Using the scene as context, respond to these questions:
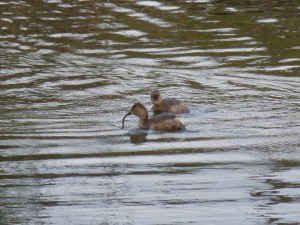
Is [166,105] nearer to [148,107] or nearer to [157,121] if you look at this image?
[148,107]

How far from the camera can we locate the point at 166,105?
50.5 ft

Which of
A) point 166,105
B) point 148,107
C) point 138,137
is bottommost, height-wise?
point 148,107

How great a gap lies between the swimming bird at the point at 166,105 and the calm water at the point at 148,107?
0.19m

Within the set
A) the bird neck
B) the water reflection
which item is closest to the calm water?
the water reflection

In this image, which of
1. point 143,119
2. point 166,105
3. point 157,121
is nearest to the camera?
point 157,121

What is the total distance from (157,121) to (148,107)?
2.13 metres

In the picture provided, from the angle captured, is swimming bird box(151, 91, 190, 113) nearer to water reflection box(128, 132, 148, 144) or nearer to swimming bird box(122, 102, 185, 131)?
swimming bird box(122, 102, 185, 131)

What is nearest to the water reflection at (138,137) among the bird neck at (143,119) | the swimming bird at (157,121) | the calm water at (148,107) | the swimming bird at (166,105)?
the calm water at (148,107)

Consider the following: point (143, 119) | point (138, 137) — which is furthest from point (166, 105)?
point (138, 137)

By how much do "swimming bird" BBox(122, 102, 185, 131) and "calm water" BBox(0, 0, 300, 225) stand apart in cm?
16

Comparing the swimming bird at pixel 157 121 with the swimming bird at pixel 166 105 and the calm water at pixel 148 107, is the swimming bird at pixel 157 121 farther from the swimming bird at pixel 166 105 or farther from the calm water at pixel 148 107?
the swimming bird at pixel 166 105

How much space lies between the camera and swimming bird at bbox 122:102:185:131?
541 inches

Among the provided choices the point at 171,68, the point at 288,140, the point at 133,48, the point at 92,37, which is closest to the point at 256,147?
the point at 288,140

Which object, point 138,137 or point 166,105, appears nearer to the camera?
point 138,137
